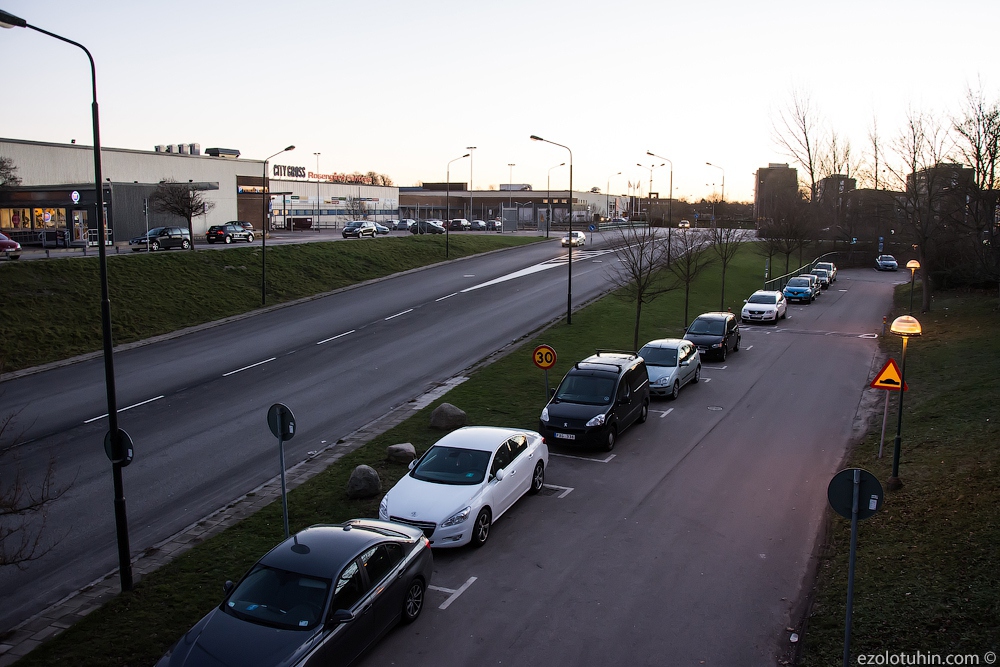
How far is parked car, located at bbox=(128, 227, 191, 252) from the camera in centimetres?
4066

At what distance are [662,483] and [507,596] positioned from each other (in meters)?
5.42

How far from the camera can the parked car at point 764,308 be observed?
3447cm

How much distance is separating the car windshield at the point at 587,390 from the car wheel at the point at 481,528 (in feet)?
18.1

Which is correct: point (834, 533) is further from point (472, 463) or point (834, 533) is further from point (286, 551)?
point (286, 551)

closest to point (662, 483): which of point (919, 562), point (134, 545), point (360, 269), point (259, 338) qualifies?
point (919, 562)

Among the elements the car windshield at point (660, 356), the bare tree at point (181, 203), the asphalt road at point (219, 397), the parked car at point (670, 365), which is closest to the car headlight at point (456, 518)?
the asphalt road at point (219, 397)

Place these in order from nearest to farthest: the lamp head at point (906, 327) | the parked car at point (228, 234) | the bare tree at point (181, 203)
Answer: the lamp head at point (906, 327)
the bare tree at point (181, 203)
the parked car at point (228, 234)

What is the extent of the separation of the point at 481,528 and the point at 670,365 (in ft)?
36.8

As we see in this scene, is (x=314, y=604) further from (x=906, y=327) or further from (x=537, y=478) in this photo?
(x=906, y=327)

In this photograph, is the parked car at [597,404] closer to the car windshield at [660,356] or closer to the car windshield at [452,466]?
the car windshield at [660,356]

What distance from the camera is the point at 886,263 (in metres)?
67.4

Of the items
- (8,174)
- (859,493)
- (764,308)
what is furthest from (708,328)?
(8,174)

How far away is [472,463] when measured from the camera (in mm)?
12336

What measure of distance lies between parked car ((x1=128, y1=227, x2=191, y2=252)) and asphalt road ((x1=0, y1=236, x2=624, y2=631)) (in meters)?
11.3
